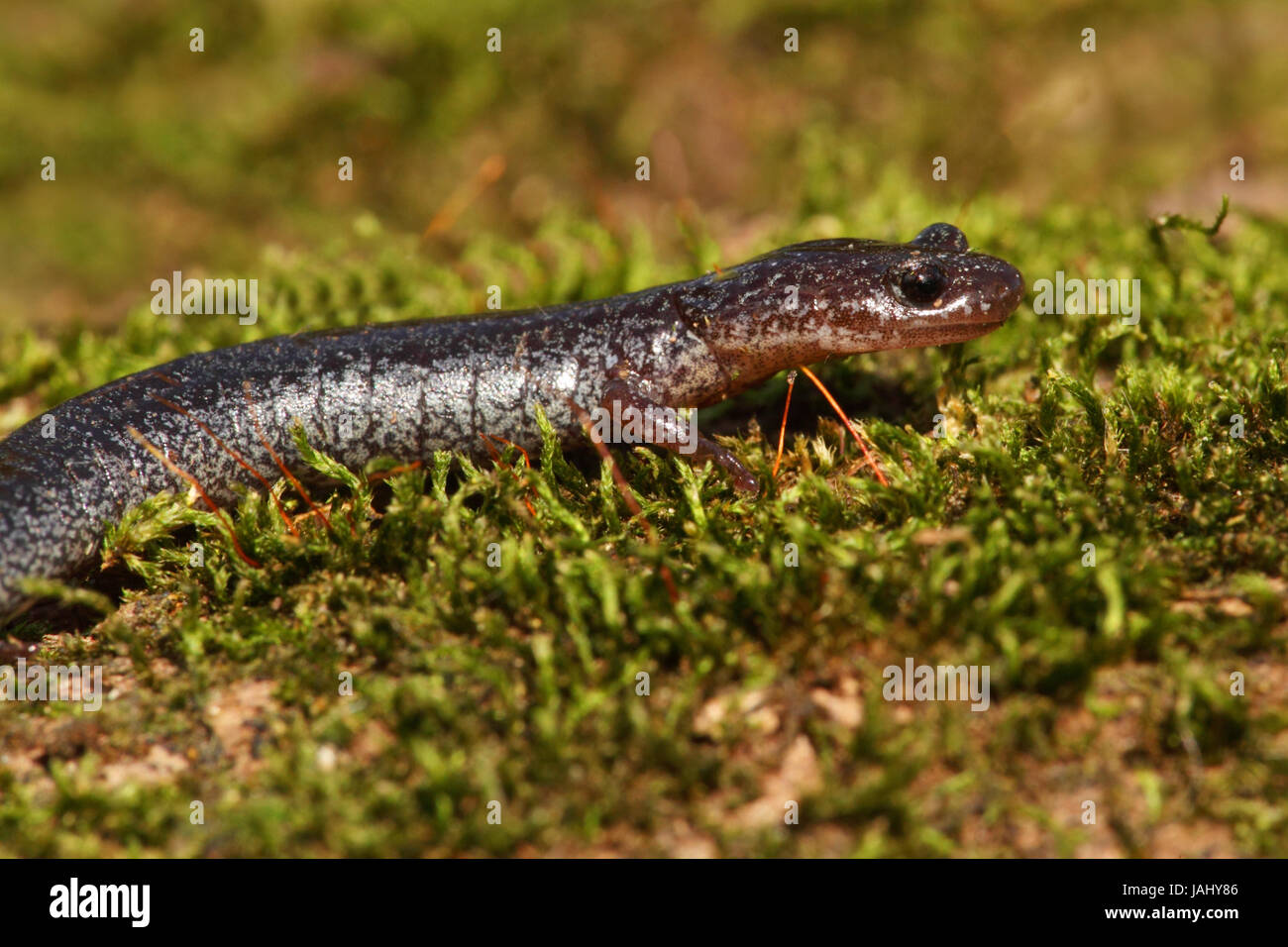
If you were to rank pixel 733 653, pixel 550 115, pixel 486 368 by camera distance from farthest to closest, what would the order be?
pixel 550 115 < pixel 486 368 < pixel 733 653

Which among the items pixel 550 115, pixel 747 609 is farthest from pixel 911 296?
pixel 550 115

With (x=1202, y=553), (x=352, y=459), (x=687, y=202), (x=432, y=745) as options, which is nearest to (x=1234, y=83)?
(x=687, y=202)

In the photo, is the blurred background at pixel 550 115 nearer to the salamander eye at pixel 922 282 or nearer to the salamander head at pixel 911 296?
the salamander head at pixel 911 296

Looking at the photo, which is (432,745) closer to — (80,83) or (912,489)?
(912,489)

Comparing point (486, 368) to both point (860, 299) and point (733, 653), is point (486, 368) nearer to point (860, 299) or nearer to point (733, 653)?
point (860, 299)

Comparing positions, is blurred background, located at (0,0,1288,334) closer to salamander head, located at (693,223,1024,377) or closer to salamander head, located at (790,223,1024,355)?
salamander head, located at (693,223,1024,377)
